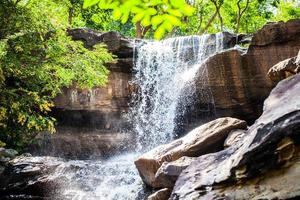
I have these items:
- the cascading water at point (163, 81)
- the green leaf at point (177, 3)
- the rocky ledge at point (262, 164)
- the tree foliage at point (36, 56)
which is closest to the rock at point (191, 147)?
the rocky ledge at point (262, 164)

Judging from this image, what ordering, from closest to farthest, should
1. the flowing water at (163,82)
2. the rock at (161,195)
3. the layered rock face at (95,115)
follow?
the rock at (161,195) → the flowing water at (163,82) → the layered rock face at (95,115)

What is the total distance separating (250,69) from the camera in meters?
12.8

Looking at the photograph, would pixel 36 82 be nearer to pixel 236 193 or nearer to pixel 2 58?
pixel 2 58

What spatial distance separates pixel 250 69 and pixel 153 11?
1143 cm

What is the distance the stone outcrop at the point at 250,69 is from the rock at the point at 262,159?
7.09m

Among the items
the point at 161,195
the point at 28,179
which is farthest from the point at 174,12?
the point at 28,179

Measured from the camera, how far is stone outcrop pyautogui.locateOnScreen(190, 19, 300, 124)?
1262cm

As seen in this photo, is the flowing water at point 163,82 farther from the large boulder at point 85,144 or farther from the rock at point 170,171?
the rock at point 170,171

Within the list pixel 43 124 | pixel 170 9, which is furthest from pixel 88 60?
pixel 170 9

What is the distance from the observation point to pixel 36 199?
9102mm

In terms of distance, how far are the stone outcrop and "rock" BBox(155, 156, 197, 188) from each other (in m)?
5.87

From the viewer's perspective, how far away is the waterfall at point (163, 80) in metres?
14.3

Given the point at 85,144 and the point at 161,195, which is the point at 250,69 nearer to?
the point at 85,144

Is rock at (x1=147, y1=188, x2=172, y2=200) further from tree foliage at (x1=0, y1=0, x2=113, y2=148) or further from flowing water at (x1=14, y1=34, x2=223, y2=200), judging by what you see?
flowing water at (x1=14, y1=34, x2=223, y2=200)
